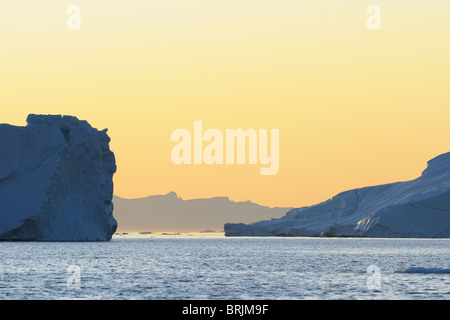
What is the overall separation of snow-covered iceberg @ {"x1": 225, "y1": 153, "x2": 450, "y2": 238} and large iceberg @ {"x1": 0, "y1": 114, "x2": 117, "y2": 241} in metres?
61.0

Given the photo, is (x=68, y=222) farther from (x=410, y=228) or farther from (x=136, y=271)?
(x=410, y=228)

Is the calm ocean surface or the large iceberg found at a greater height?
the large iceberg

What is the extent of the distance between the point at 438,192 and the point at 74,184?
74.7 metres

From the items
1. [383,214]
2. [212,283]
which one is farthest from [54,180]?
[383,214]

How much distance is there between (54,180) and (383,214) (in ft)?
234

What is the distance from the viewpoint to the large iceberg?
89062 mm

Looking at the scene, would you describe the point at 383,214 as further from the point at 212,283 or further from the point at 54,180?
the point at 212,283

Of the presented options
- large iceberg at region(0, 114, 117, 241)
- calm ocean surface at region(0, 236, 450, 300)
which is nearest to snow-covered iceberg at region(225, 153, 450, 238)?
large iceberg at region(0, 114, 117, 241)

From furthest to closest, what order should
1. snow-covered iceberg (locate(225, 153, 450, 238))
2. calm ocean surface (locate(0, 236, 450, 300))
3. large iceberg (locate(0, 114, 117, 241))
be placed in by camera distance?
snow-covered iceberg (locate(225, 153, 450, 238)) < large iceberg (locate(0, 114, 117, 241)) < calm ocean surface (locate(0, 236, 450, 300))

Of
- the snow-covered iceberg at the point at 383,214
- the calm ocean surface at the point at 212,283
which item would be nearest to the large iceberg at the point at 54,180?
the calm ocean surface at the point at 212,283

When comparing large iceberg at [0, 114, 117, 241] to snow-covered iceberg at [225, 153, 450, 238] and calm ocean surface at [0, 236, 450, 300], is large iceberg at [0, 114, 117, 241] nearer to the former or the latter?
calm ocean surface at [0, 236, 450, 300]

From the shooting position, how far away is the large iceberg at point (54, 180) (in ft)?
292

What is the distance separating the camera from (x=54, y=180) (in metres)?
89.7

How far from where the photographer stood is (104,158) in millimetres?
100000
